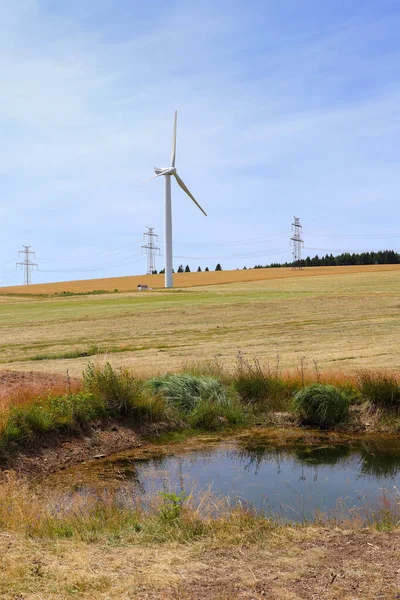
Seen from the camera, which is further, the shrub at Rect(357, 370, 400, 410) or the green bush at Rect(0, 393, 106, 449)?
the shrub at Rect(357, 370, 400, 410)

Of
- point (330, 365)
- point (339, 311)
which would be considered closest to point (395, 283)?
point (339, 311)

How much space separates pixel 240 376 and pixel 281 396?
1.30 m

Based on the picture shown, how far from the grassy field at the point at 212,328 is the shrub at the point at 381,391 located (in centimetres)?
602

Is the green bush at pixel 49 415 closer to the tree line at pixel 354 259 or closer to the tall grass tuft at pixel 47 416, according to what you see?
the tall grass tuft at pixel 47 416

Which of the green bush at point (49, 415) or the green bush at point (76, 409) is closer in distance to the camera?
the green bush at point (49, 415)

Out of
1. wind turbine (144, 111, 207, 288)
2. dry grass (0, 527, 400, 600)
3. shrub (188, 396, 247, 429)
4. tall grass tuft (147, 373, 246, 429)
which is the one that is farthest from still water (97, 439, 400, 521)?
wind turbine (144, 111, 207, 288)

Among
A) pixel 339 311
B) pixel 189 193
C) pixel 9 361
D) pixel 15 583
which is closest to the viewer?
pixel 15 583

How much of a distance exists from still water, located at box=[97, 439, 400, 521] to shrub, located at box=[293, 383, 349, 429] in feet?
4.94

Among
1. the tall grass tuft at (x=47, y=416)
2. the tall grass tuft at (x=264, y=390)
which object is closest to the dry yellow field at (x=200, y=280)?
→ the tall grass tuft at (x=264, y=390)

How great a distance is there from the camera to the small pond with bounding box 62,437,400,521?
12216mm

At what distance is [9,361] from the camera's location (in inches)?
1200

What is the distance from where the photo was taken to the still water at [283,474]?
40.0 feet

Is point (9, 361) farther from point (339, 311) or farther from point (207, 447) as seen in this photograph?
point (339, 311)

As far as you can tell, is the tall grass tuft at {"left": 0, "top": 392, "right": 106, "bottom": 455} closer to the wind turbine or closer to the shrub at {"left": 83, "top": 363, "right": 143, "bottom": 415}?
the shrub at {"left": 83, "top": 363, "right": 143, "bottom": 415}
